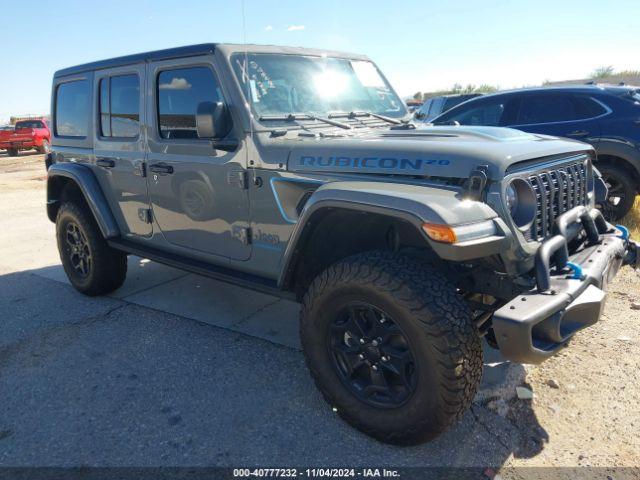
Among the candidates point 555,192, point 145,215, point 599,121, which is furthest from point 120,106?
point 599,121

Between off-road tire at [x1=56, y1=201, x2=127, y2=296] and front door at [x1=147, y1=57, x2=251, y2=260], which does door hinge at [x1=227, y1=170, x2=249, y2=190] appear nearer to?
front door at [x1=147, y1=57, x2=251, y2=260]

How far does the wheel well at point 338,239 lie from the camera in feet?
8.36

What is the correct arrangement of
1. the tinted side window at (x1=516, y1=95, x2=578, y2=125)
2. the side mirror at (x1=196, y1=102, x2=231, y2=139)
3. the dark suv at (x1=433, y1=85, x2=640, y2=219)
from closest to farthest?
the side mirror at (x1=196, y1=102, x2=231, y2=139) < the dark suv at (x1=433, y1=85, x2=640, y2=219) < the tinted side window at (x1=516, y1=95, x2=578, y2=125)

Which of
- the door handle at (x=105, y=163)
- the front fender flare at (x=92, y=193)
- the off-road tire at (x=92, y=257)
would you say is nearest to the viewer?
the door handle at (x=105, y=163)

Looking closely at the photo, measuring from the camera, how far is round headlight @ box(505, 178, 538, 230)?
2.34 m

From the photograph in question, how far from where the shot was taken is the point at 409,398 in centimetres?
229

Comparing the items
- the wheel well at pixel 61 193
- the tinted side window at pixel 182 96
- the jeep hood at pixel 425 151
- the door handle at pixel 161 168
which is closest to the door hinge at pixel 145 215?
the door handle at pixel 161 168

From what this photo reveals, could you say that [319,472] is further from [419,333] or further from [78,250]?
[78,250]

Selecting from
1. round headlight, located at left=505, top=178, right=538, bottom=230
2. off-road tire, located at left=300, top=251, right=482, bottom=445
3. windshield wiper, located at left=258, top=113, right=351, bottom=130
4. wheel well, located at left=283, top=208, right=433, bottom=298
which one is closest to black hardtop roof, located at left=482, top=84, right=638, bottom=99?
windshield wiper, located at left=258, top=113, right=351, bottom=130

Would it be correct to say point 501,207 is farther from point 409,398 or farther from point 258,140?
point 258,140

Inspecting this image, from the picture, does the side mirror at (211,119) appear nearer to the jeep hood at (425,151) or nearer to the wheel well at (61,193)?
the jeep hood at (425,151)

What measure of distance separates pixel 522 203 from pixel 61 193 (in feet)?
13.1

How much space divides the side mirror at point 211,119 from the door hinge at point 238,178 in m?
0.24

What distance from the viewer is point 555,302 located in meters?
2.04
